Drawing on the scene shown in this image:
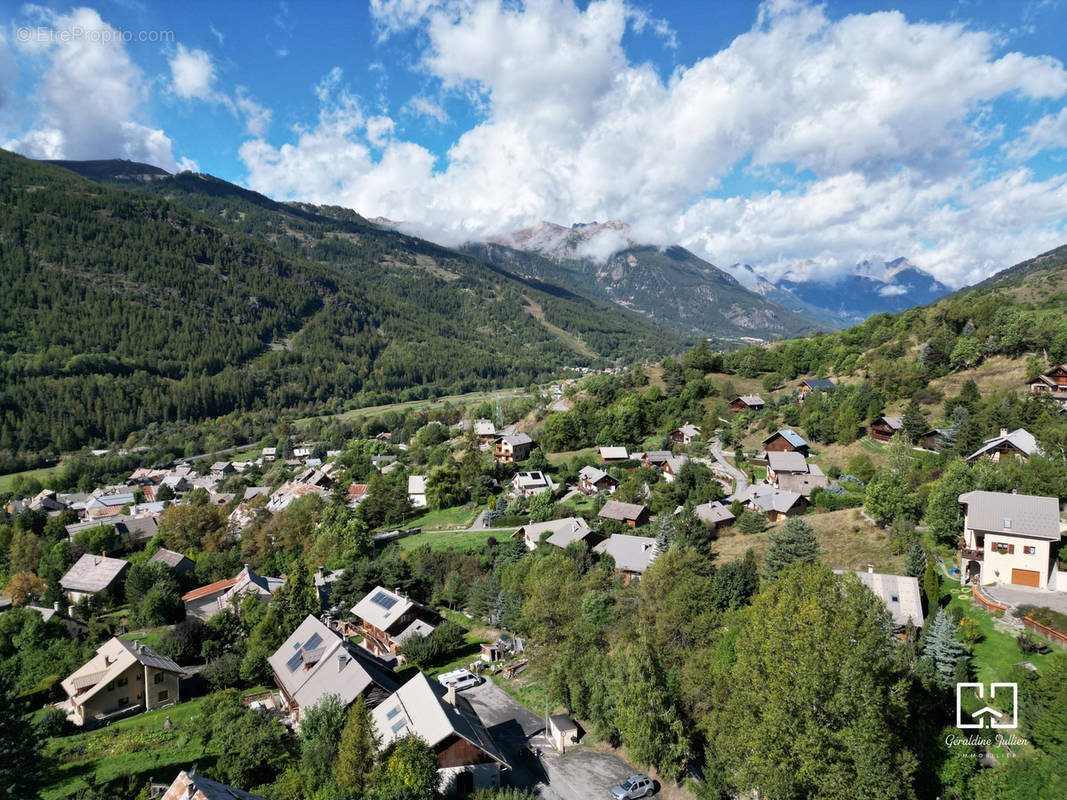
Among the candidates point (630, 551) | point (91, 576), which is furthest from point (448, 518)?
point (91, 576)

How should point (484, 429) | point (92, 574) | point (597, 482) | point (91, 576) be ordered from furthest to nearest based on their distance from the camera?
1. point (484, 429)
2. point (597, 482)
3. point (92, 574)
4. point (91, 576)

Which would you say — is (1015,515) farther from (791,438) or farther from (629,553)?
(791,438)

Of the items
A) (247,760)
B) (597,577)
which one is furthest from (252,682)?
(597,577)

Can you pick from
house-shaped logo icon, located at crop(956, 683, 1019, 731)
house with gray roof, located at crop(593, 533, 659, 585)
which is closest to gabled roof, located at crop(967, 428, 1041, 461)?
house with gray roof, located at crop(593, 533, 659, 585)

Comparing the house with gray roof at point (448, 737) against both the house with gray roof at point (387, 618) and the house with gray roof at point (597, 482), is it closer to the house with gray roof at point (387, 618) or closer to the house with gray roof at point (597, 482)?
the house with gray roof at point (387, 618)

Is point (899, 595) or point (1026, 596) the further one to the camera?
point (899, 595)

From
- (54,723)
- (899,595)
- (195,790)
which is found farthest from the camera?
(54,723)
